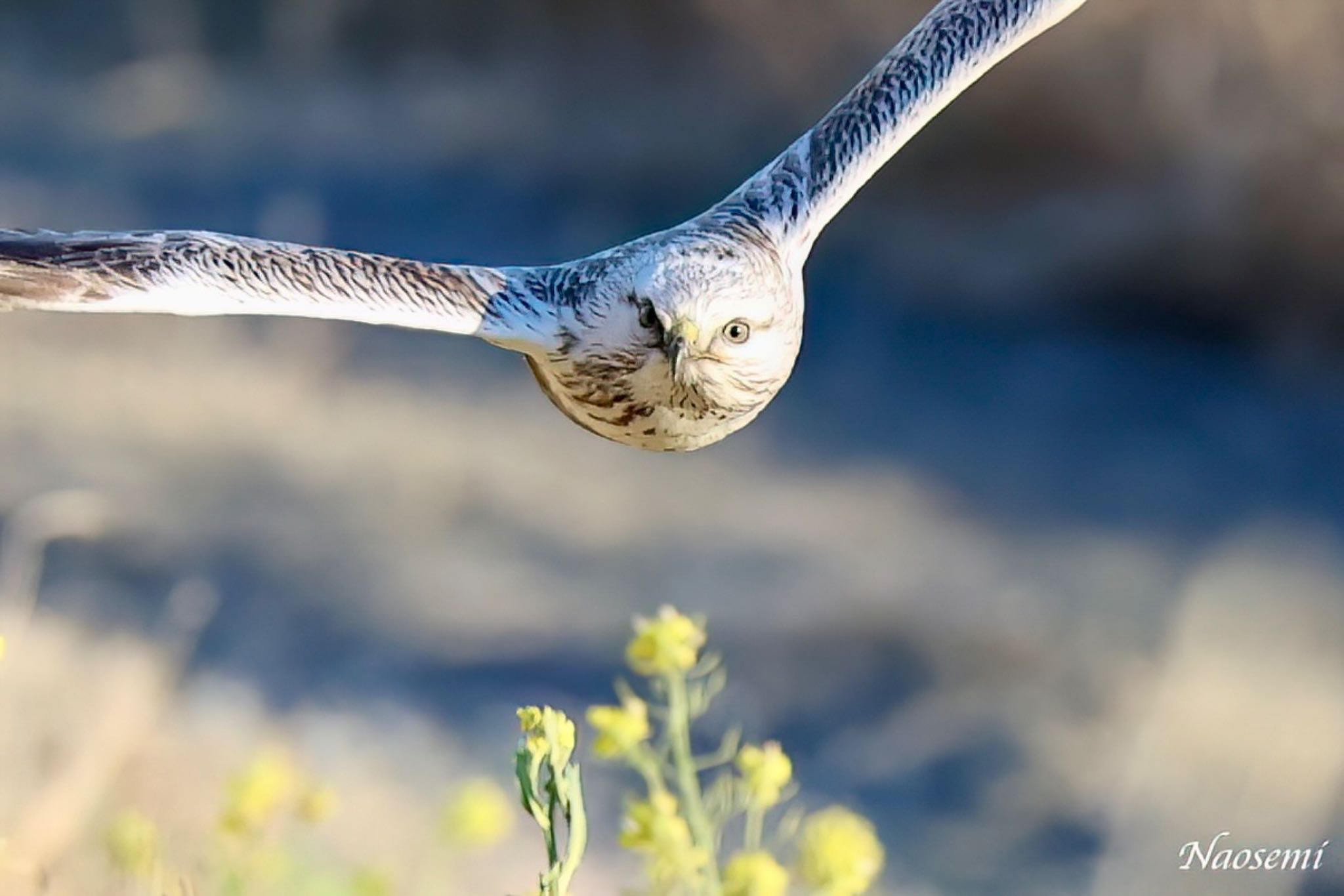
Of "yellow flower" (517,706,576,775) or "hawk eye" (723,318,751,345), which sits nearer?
"yellow flower" (517,706,576,775)

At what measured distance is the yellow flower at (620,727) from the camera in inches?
37.7

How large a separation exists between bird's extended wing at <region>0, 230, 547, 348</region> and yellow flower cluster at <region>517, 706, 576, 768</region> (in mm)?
1232

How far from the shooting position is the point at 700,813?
0.90m

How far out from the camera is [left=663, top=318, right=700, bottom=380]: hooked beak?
7.45 ft

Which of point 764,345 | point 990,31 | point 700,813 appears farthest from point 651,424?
point 700,813

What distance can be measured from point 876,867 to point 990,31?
1.96 meters

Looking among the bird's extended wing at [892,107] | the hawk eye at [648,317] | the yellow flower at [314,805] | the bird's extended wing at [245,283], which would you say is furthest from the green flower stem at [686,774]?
the bird's extended wing at [892,107]

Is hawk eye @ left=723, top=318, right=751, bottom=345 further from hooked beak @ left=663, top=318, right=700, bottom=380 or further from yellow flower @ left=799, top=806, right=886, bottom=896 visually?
yellow flower @ left=799, top=806, right=886, bottom=896

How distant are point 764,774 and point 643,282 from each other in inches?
56.4

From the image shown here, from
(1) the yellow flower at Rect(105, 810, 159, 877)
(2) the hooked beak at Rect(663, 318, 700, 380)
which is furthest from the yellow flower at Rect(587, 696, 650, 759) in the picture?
(2) the hooked beak at Rect(663, 318, 700, 380)

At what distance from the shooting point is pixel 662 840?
837mm

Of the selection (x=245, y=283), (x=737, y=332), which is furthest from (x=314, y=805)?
(x=737, y=332)

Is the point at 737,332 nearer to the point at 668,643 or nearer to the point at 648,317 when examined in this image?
the point at 648,317

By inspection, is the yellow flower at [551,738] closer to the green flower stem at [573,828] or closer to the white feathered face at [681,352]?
the green flower stem at [573,828]
